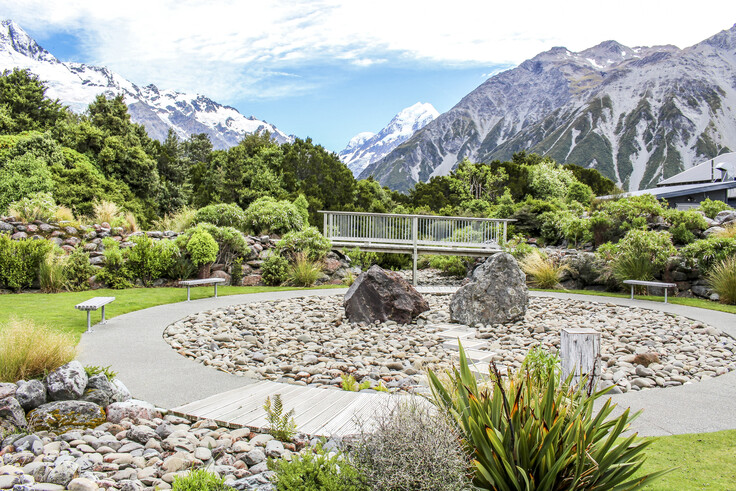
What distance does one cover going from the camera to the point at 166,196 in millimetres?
25328

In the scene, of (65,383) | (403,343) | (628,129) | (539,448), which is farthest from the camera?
(628,129)

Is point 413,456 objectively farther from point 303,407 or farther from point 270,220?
point 270,220

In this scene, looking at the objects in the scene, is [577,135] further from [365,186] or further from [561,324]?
[561,324]

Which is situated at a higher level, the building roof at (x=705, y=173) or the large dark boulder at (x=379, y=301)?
the building roof at (x=705, y=173)

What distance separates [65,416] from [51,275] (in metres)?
7.56

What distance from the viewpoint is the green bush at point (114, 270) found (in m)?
10.1

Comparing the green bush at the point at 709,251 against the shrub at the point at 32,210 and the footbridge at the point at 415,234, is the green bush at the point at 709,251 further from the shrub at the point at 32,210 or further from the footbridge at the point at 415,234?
the shrub at the point at 32,210

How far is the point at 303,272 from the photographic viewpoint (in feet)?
37.7

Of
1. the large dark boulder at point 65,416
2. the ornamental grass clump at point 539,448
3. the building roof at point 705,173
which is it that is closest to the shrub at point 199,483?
the ornamental grass clump at point 539,448

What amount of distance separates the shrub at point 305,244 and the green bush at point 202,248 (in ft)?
6.07

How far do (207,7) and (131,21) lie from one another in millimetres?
7334

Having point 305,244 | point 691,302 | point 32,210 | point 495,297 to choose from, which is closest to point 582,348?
point 495,297

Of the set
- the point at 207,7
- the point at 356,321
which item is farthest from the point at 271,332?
the point at 207,7

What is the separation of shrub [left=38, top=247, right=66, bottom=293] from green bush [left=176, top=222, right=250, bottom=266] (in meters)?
2.46
